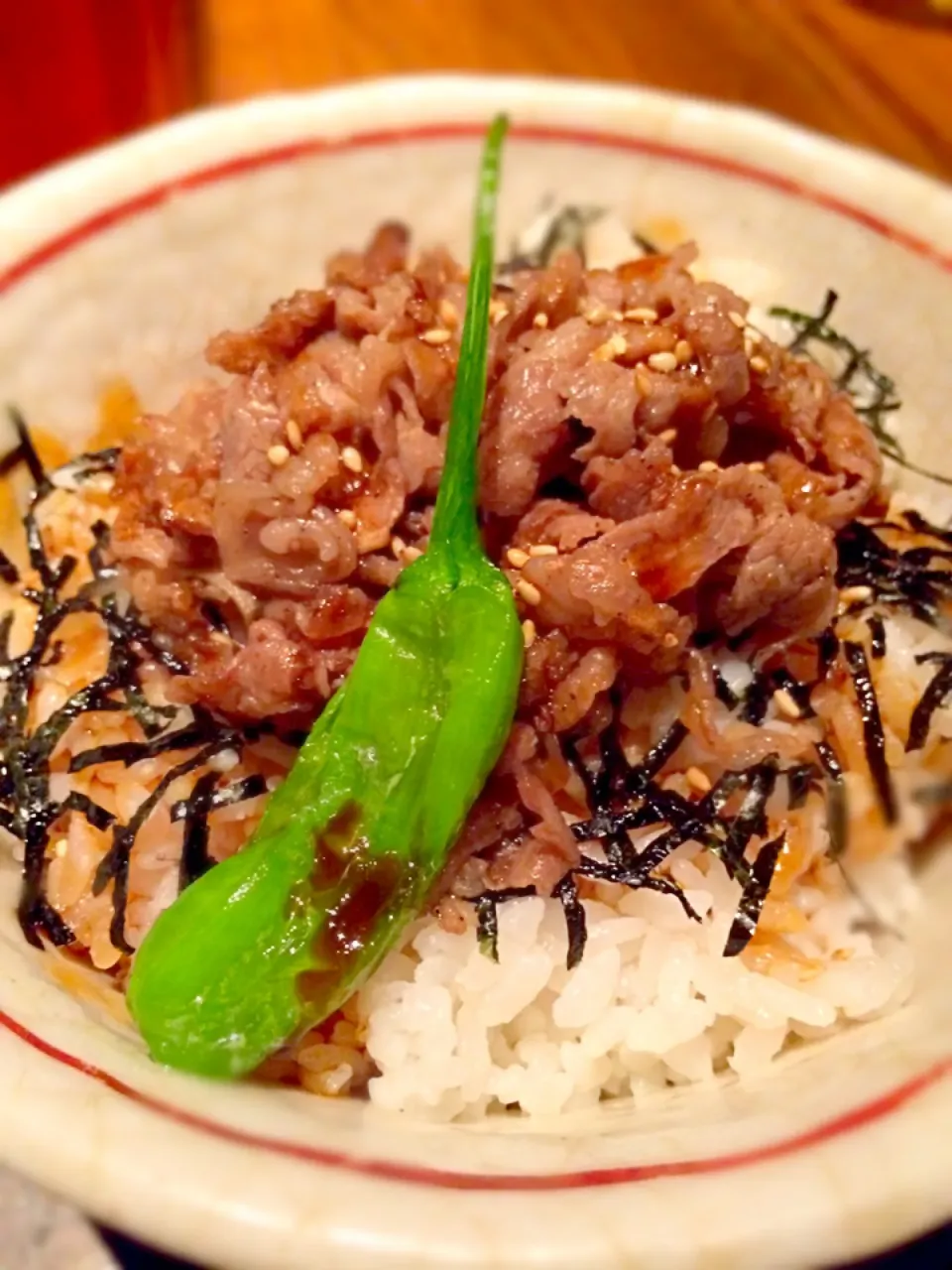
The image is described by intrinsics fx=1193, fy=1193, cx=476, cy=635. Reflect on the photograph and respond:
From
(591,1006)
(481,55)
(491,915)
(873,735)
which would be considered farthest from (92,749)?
(481,55)

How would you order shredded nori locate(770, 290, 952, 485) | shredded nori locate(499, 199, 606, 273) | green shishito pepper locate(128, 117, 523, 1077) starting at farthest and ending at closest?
1. shredded nori locate(499, 199, 606, 273)
2. shredded nori locate(770, 290, 952, 485)
3. green shishito pepper locate(128, 117, 523, 1077)

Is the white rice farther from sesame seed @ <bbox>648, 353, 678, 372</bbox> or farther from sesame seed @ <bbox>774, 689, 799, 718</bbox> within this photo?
sesame seed @ <bbox>648, 353, 678, 372</bbox>

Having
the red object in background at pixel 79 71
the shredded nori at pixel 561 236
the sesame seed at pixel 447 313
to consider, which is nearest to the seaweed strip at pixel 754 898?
the sesame seed at pixel 447 313

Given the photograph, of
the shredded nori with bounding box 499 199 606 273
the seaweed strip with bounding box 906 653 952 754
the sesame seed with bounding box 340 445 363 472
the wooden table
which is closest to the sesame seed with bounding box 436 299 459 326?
the sesame seed with bounding box 340 445 363 472

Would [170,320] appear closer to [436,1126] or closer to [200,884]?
[200,884]

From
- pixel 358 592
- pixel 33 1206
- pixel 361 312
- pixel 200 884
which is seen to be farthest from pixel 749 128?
pixel 33 1206
